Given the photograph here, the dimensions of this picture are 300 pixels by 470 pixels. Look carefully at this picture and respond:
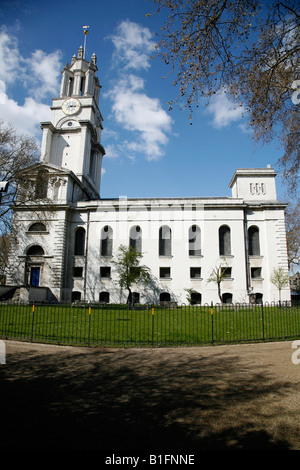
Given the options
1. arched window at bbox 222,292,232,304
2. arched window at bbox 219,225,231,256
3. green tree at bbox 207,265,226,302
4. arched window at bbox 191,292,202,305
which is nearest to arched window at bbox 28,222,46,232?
arched window at bbox 191,292,202,305

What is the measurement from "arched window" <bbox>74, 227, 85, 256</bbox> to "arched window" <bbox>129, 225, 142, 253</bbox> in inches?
232

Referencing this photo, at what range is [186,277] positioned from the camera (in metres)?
30.5

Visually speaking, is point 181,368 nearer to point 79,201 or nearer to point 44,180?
point 44,180

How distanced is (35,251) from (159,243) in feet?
47.1

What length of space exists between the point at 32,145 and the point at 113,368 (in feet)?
66.9

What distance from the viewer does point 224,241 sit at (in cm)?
3175

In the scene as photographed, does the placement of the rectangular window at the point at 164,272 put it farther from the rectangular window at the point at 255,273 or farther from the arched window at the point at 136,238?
the rectangular window at the point at 255,273

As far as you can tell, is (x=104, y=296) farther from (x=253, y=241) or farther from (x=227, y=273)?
(x=253, y=241)

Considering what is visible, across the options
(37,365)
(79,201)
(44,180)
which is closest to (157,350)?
(37,365)

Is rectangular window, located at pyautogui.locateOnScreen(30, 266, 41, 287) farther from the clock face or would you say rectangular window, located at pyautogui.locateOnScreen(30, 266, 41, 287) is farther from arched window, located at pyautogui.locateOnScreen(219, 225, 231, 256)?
the clock face

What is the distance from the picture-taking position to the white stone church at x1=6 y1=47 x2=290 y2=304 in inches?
1190

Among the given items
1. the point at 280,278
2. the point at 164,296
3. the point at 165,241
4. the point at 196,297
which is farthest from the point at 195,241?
the point at 280,278

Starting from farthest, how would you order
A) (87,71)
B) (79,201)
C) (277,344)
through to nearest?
(87,71) < (79,201) < (277,344)

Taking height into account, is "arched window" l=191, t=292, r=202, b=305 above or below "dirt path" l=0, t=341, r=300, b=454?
above
